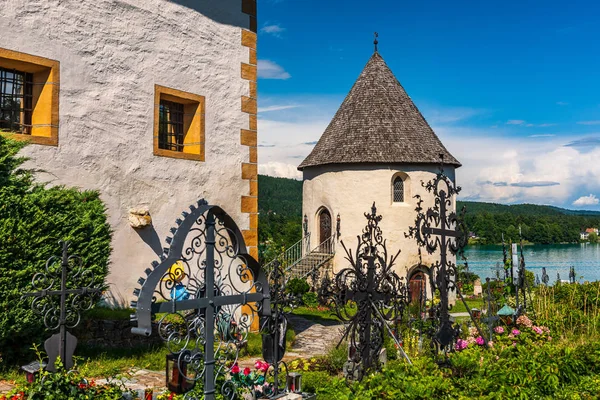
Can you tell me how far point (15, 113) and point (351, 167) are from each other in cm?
1343

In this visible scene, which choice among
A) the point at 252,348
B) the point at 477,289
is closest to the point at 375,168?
the point at 477,289

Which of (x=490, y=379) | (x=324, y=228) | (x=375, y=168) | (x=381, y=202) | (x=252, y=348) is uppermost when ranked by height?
(x=375, y=168)

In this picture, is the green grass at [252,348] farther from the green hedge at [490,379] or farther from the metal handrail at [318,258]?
the metal handrail at [318,258]

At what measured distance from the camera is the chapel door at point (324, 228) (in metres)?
21.8

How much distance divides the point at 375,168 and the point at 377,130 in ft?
5.30

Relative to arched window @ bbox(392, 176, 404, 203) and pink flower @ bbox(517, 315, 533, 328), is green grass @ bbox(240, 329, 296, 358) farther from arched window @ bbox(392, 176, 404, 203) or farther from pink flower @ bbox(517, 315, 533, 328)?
arched window @ bbox(392, 176, 404, 203)

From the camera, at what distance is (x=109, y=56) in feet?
31.3

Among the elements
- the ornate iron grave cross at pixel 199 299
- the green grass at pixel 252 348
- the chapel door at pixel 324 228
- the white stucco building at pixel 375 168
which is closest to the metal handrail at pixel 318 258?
the chapel door at pixel 324 228

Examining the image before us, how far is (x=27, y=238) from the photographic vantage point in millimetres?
7348

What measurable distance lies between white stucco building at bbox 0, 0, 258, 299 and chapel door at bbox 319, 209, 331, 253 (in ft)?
33.7

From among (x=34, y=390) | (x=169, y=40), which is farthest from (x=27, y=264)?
(x=169, y=40)

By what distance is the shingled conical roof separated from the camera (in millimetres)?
20188

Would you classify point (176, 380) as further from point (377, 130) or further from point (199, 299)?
point (377, 130)

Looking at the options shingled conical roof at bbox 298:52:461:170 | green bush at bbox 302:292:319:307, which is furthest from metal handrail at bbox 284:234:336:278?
shingled conical roof at bbox 298:52:461:170
